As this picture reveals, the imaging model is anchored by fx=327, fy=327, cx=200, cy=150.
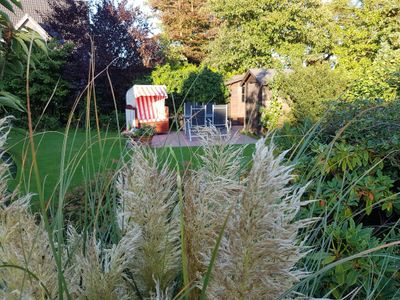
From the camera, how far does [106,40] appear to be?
14.3 metres

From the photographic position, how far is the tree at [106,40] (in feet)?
47.1

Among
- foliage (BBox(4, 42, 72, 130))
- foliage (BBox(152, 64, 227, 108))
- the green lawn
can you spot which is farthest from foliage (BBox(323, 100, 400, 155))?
foliage (BBox(4, 42, 72, 130))

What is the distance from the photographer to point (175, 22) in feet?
89.2

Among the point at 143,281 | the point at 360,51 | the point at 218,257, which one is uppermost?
the point at 360,51

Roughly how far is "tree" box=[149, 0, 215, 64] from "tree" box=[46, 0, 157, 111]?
10.8 meters

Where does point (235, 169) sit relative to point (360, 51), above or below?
below

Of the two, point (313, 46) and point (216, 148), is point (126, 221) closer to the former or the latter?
point (216, 148)

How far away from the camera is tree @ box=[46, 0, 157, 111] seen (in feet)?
47.1

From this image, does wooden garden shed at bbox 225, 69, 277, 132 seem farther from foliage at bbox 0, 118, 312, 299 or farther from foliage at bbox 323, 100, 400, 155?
foliage at bbox 0, 118, 312, 299

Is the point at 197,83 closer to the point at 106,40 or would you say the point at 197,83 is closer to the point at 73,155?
the point at 106,40

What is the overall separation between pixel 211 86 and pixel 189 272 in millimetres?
14795

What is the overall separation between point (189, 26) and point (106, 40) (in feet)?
46.2

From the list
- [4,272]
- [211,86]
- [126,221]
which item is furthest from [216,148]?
[211,86]

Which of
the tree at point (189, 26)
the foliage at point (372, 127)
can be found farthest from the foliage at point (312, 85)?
the tree at point (189, 26)
